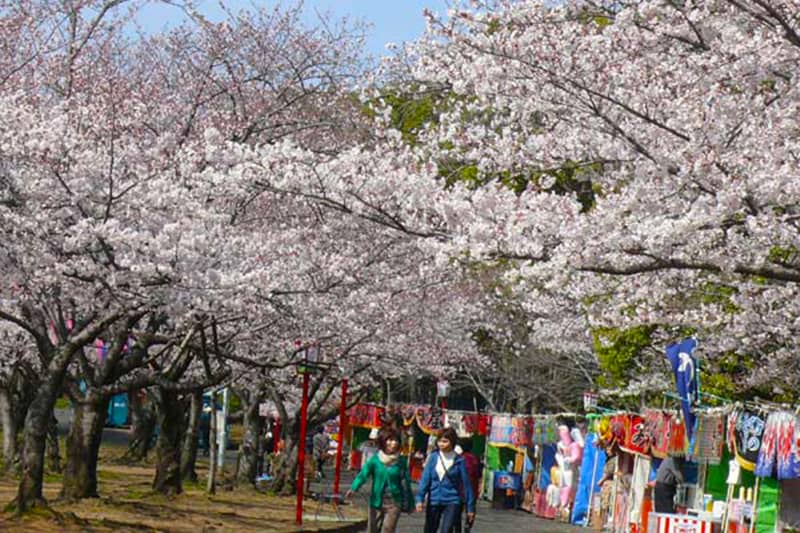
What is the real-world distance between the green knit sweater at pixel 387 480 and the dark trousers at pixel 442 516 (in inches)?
10.1

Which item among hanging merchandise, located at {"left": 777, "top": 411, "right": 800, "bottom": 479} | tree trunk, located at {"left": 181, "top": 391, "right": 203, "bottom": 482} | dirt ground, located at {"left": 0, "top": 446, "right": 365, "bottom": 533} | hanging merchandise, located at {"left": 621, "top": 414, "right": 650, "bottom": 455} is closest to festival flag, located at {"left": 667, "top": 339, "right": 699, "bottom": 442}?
hanging merchandise, located at {"left": 777, "top": 411, "right": 800, "bottom": 479}

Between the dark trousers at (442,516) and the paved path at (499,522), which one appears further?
the paved path at (499,522)

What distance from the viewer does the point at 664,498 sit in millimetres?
18516

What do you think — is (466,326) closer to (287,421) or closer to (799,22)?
(287,421)

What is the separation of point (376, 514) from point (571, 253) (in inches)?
212

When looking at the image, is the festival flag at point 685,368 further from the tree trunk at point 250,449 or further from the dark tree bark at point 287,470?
the tree trunk at point 250,449

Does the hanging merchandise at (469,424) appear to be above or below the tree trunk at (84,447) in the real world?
above

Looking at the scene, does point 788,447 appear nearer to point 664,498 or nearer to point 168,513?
point 664,498

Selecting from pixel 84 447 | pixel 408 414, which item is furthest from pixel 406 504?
pixel 408 414

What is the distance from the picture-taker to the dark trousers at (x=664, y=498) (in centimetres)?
1842

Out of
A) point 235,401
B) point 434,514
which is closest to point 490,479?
point 434,514

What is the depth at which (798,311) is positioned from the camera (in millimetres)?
13047

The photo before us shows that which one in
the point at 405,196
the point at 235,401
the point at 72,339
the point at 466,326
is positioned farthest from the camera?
the point at 235,401

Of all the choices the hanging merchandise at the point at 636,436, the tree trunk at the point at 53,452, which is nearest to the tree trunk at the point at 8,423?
the tree trunk at the point at 53,452
